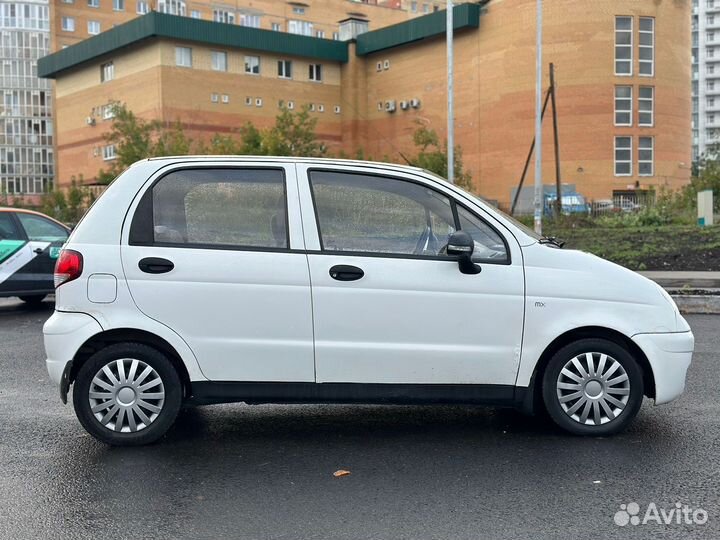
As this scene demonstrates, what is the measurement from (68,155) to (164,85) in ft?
50.8

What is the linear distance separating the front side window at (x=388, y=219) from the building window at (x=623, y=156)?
5184 cm

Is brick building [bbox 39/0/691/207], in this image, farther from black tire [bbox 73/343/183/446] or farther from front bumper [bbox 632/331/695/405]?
black tire [bbox 73/343/183/446]

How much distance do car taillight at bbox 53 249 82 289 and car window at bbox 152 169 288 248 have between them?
19.9 inches

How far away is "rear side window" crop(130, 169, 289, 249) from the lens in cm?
547

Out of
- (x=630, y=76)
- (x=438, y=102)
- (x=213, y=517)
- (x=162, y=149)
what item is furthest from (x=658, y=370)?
(x=438, y=102)

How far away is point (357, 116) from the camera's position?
67.9 m

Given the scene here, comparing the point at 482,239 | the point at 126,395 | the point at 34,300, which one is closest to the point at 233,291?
the point at 126,395

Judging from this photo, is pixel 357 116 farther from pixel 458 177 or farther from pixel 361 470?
pixel 361 470

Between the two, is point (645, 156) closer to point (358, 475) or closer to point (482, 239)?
point (482, 239)

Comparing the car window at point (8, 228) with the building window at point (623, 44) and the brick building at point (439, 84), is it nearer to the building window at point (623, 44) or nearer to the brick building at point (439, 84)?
the brick building at point (439, 84)

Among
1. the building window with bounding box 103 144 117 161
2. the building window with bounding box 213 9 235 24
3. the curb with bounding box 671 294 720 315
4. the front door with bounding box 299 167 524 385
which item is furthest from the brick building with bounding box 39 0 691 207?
the front door with bounding box 299 167 524 385

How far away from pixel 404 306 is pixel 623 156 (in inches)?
2076

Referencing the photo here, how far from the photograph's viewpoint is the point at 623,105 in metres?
55.0

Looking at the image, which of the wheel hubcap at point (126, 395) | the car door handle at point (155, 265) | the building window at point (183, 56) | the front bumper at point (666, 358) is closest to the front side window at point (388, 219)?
the car door handle at point (155, 265)
